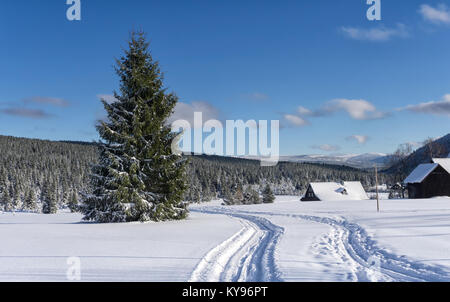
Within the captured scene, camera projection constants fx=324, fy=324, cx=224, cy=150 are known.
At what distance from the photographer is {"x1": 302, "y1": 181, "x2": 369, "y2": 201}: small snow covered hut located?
65.5 m

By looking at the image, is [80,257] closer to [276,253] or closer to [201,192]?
[276,253]

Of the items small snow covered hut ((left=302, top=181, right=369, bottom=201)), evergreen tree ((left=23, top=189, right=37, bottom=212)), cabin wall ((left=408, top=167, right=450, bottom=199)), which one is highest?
cabin wall ((left=408, top=167, right=450, bottom=199))

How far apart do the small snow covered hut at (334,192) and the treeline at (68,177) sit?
56.3 feet

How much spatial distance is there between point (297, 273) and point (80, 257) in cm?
607

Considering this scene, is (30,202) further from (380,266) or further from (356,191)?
(380,266)

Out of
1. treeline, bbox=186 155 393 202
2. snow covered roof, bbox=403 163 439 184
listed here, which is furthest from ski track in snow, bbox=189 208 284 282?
treeline, bbox=186 155 393 202

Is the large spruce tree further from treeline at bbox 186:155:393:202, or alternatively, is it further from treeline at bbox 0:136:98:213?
treeline at bbox 186:155:393:202

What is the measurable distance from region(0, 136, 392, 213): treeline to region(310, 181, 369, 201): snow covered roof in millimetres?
18042

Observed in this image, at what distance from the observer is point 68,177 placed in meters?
136

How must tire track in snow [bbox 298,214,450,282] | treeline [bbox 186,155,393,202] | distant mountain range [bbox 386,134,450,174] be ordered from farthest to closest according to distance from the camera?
treeline [bbox 186,155,393,202], distant mountain range [bbox 386,134,450,174], tire track in snow [bbox 298,214,450,282]

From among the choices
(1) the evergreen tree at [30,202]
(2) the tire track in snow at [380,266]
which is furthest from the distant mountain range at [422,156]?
(1) the evergreen tree at [30,202]
